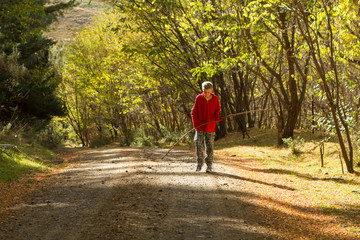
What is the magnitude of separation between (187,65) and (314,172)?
12.6 m

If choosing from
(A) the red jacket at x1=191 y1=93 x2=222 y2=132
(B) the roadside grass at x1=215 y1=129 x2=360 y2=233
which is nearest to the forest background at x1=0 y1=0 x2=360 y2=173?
(B) the roadside grass at x1=215 y1=129 x2=360 y2=233

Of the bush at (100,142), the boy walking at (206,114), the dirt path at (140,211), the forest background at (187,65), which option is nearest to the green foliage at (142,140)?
the forest background at (187,65)

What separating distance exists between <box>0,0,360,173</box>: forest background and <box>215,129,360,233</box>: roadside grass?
21.5 inches

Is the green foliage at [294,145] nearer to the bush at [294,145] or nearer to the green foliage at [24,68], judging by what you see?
the bush at [294,145]

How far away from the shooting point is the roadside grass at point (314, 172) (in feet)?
22.1

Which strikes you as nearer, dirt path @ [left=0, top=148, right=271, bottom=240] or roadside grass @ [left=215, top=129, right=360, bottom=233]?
dirt path @ [left=0, top=148, right=271, bottom=240]

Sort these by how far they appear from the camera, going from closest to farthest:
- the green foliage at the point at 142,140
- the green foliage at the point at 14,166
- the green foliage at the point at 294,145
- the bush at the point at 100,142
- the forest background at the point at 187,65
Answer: the green foliage at the point at 14,166, the forest background at the point at 187,65, the green foliage at the point at 294,145, the green foliage at the point at 142,140, the bush at the point at 100,142

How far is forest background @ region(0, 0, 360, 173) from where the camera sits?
988 cm

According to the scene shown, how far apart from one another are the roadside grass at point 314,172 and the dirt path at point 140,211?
149 cm

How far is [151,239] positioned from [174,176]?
4230 mm

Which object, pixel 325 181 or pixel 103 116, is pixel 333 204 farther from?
pixel 103 116

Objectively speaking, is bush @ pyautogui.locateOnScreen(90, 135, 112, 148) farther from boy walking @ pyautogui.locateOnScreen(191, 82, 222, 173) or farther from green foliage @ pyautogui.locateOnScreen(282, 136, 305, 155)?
boy walking @ pyautogui.locateOnScreen(191, 82, 222, 173)

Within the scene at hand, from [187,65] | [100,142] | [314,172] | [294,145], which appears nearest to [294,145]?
[294,145]

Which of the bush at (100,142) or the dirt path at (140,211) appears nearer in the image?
the dirt path at (140,211)
